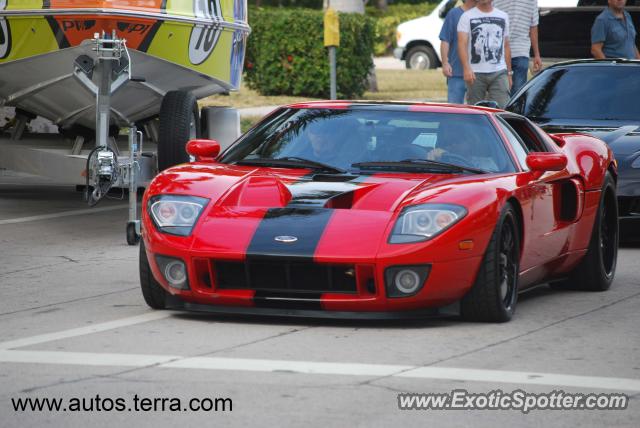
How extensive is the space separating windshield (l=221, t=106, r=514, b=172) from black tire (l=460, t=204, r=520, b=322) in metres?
0.52

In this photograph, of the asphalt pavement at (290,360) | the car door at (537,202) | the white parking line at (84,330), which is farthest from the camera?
the car door at (537,202)

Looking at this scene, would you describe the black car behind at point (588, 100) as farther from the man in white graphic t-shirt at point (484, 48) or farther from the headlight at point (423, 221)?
the headlight at point (423, 221)

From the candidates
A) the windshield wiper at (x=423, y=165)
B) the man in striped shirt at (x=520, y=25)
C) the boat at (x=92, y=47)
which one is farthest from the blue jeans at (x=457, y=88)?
the windshield wiper at (x=423, y=165)

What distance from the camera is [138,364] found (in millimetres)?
6188

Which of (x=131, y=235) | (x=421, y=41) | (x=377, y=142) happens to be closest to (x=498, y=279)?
(x=377, y=142)

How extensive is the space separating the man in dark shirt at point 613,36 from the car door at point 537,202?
752 cm

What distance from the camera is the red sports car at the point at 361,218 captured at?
Result: 7055mm

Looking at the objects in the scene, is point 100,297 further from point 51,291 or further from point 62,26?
point 62,26

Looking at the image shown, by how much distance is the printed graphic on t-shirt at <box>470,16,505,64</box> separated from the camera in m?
14.7

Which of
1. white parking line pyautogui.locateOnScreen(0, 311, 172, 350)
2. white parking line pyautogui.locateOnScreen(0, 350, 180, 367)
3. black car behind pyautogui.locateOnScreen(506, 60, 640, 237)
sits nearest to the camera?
white parking line pyautogui.locateOnScreen(0, 350, 180, 367)

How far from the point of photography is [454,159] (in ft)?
26.1

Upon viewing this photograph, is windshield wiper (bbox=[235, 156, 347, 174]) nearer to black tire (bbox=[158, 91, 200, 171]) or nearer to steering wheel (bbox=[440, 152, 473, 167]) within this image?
steering wheel (bbox=[440, 152, 473, 167])

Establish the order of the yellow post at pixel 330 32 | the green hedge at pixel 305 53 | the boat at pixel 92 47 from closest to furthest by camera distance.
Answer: the boat at pixel 92 47, the yellow post at pixel 330 32, the green hedge at pixel 305 53

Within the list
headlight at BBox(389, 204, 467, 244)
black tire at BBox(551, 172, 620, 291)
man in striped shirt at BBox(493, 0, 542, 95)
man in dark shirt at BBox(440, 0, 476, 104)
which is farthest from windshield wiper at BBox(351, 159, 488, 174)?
man in striped shirt at BBox(493, 0, 542, 95)
